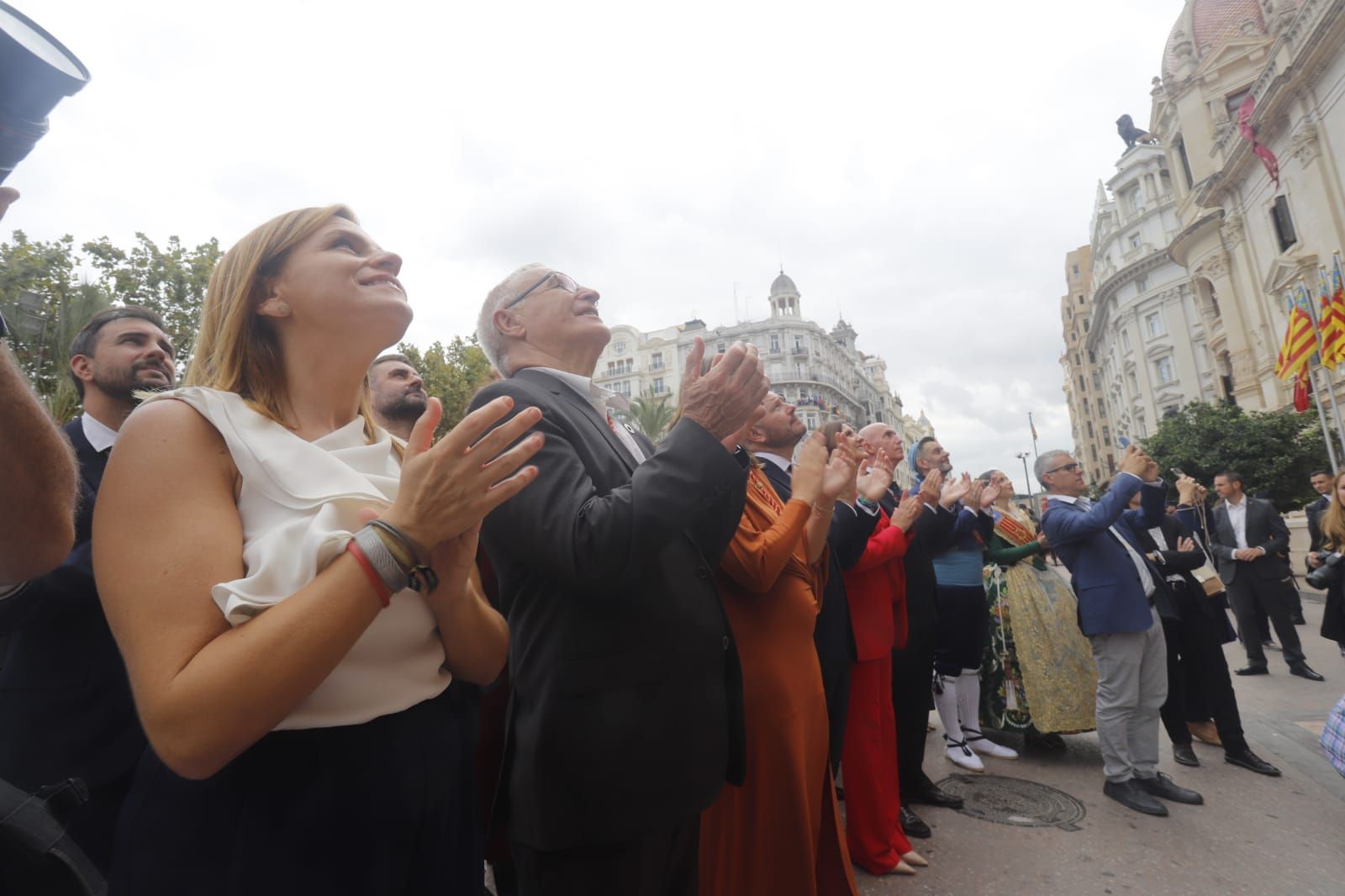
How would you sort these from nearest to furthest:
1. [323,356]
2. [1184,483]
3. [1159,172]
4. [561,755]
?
1. [323,356]
2. [561,755]
3. [1184,483]
4. [1159,172]

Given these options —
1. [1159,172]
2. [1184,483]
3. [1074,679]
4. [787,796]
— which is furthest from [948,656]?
A: [1159,172]

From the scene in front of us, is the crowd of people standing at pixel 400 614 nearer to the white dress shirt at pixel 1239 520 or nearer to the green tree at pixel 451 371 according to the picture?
the white dress shirt at pixel 1239 520

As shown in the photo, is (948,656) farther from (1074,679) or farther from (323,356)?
(323,356)

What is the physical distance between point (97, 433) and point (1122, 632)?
5344 millimetres

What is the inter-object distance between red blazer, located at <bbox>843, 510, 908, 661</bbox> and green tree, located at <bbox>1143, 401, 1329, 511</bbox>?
867 inches

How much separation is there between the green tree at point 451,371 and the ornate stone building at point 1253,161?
93.5 ft

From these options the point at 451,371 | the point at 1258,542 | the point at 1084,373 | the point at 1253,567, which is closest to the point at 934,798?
the point at 1253,567

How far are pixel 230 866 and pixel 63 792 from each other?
1.11 feet

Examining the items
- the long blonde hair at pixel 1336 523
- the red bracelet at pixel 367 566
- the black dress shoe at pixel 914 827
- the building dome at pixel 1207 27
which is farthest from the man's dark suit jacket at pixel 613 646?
the building dome at pixel 1207 27

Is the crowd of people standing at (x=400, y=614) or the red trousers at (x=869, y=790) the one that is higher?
the crowd of people standing at (x=400, y=614)

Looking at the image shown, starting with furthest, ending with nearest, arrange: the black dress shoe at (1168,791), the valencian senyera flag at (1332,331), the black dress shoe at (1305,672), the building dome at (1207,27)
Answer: the building dome at (1207,27), the valencian senyera flag at (1332,331), the black dress shoe at (1305,672), the black dress shoe at (1168,791)

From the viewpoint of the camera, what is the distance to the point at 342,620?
1.05m

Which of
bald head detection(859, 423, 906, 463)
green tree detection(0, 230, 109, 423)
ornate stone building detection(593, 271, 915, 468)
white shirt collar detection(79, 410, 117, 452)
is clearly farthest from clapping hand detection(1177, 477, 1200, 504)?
ornate stone building detection(593, 271, 915, 468)

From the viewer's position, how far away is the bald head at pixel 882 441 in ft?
14.8
